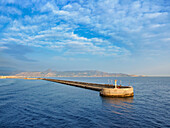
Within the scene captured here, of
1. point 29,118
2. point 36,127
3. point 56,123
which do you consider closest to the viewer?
point 36,127

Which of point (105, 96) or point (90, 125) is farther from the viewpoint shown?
point (105, 96)

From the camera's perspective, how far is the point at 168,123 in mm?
18734

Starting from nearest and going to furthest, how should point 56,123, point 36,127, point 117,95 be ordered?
point 36,127 < point 56,123 < point 117,95

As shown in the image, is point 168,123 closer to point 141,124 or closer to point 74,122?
point 141,124

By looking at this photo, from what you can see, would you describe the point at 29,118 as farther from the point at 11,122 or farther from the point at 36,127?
the point at 36,127

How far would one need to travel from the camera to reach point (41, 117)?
2105 cm

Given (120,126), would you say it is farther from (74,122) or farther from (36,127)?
(36,127)

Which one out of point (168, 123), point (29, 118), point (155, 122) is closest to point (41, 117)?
point (29, 118)

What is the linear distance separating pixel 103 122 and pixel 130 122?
3.93m

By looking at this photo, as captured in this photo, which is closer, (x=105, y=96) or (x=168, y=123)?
(x=168, y=123)

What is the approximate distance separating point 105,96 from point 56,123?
24056 mm

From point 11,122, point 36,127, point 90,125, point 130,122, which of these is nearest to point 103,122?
point 90,125

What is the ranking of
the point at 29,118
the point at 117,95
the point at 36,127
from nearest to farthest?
1. the point at 36,127
2. the point at 29,118
3. the point at 117,95

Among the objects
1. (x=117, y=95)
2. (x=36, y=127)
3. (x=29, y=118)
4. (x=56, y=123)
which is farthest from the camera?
(x=117, y=95)
